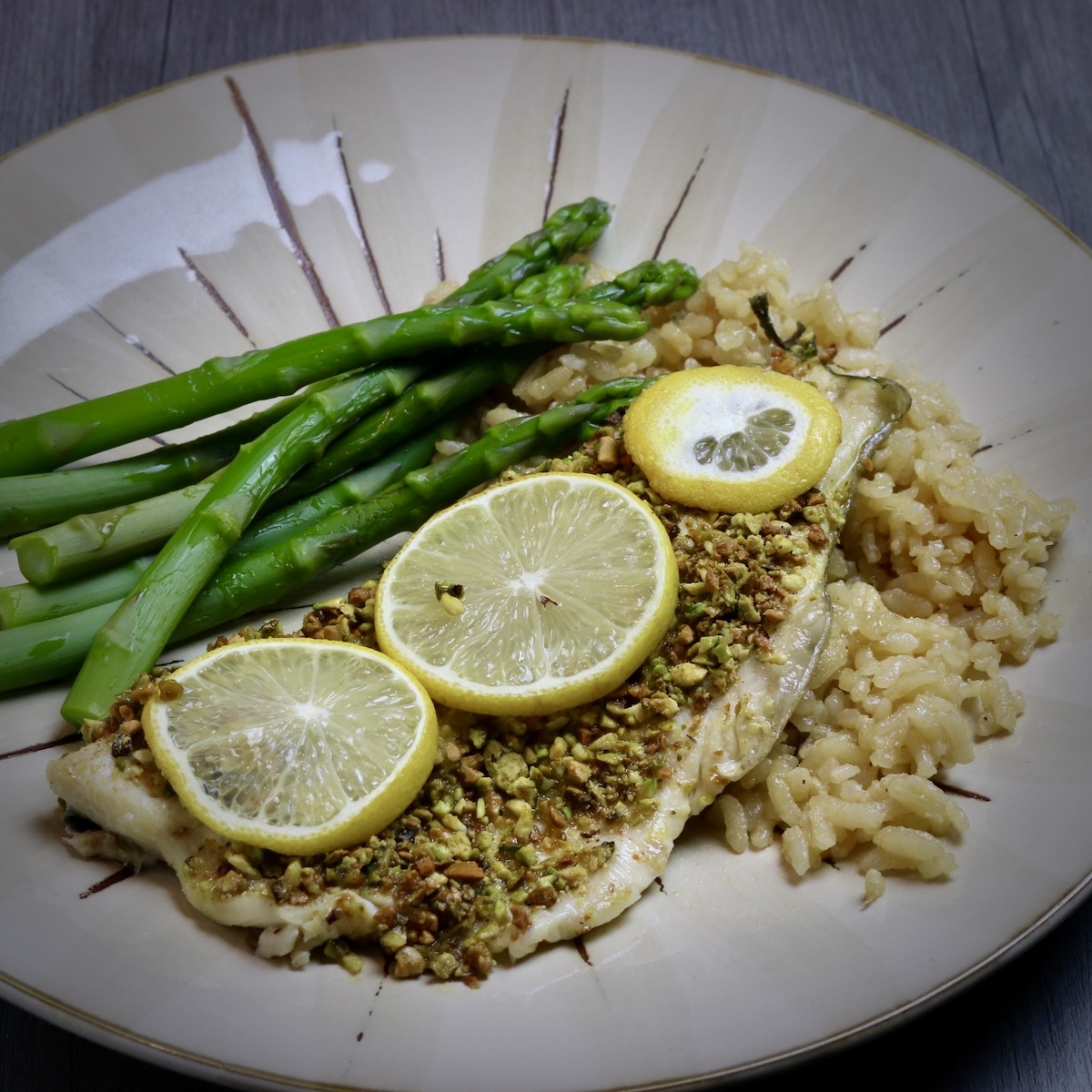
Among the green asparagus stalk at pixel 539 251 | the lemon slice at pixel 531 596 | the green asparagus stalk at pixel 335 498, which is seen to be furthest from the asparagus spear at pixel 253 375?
the lemon slice at pixel 531 596

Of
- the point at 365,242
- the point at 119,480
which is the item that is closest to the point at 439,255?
the point at 365,242

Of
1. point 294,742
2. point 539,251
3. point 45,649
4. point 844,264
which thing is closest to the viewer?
point 294,742

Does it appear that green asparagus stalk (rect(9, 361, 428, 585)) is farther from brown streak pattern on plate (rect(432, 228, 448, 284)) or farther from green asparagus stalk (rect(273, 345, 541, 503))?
brown streak pattern on plate (rect(432, 228, 448, 284))

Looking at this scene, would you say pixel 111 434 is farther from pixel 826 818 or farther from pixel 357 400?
pixel 826 818

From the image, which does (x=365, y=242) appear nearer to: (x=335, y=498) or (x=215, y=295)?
(x=215, y=295)

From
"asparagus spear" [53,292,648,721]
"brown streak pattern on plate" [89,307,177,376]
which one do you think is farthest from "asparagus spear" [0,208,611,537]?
"brown streak pattern on plate" [89,307,177,376]

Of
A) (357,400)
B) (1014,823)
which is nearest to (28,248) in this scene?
(357,400)
